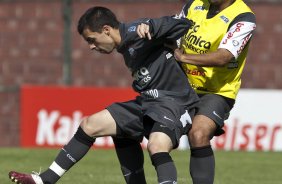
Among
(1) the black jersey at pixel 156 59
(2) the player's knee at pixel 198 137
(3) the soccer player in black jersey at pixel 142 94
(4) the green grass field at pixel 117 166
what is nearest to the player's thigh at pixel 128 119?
(3) the soccer player in black jersey at pixel 142 94

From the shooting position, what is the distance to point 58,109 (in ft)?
46.7

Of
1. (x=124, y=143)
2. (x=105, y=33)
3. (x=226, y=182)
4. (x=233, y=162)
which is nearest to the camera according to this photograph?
(x=105, y=33)

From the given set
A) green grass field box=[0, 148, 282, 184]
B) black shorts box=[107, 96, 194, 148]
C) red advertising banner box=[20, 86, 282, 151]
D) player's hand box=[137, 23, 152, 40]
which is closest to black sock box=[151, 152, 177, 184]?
black shorts box=[107, 96, 194, 148]

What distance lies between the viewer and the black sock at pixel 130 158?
7.93 metres

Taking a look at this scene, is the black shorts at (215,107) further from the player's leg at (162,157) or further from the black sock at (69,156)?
the black sock at (69,156)

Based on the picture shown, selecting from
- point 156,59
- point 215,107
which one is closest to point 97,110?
point 215,107

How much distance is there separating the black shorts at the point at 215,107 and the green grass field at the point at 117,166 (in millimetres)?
1640

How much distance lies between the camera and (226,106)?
317 inches

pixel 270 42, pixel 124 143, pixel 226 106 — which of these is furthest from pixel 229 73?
pixel 270 42

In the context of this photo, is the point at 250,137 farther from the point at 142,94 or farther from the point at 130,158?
the point at 142,94

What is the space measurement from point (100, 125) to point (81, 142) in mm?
220

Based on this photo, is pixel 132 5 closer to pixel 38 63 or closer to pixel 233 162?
pixel 38 63

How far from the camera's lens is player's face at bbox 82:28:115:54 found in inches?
292

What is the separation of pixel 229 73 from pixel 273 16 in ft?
29.5
